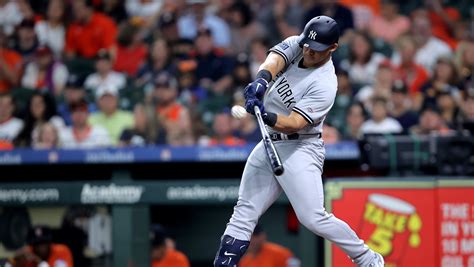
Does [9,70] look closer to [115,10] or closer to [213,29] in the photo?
[115,10]

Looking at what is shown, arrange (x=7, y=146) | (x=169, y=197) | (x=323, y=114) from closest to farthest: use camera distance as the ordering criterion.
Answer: (x=323, y=114) < (x=169, y=197) < (x=7, y=146)

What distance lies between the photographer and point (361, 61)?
34.6 feet

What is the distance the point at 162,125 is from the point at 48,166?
1186mm

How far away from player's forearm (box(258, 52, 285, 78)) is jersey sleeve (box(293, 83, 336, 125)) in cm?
24

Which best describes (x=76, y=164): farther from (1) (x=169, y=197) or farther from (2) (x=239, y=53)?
(2) (x=239, y=53)

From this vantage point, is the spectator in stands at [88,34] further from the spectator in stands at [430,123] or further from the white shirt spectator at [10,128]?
the spectator in stands at [430,123]

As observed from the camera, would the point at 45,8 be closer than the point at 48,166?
No

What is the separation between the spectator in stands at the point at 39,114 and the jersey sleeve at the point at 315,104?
14.4ft

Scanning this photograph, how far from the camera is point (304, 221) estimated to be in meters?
5.98

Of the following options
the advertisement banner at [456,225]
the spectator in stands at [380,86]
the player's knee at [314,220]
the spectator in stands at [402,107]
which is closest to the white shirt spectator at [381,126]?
the spectator in stands at [402,107]

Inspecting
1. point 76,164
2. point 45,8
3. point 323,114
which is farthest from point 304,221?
point 45,8

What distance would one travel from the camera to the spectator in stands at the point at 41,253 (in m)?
8.23

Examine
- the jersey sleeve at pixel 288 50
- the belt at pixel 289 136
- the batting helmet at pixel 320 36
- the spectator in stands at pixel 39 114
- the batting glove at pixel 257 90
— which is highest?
the batting helmet at pixel 320 36

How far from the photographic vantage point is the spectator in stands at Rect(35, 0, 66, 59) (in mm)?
11453
